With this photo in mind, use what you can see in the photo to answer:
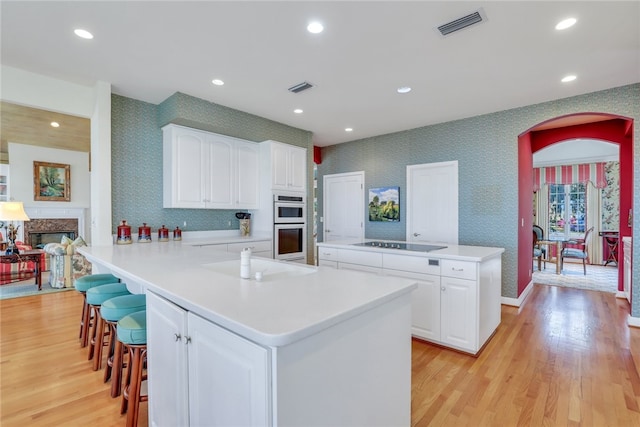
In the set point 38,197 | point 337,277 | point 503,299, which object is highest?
point 38,197

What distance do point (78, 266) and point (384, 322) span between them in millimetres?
5324

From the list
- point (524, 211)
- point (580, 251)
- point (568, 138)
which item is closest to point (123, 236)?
point (524, 211)

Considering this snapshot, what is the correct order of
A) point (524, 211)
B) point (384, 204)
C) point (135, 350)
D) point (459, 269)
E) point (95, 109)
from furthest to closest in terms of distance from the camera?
point (384, 204)
point (524, 211)
point (95, 109)
point (459, 269)
point (135, 350)

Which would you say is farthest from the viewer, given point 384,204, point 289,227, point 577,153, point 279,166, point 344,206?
point 577,153

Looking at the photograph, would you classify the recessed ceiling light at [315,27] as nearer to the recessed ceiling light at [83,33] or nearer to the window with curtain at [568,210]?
the recessed ceiling light at [83,33]

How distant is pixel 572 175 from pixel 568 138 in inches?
124

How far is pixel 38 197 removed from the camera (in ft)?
22.4

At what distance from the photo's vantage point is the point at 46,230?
22.6ft

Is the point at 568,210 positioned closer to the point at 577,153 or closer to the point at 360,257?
the point at 577,153

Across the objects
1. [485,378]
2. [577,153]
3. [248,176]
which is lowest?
[485,378]

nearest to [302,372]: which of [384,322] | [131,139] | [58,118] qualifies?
[384,322]

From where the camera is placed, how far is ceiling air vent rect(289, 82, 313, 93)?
3.22 metres

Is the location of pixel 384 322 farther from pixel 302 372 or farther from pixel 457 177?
pixel 457 177

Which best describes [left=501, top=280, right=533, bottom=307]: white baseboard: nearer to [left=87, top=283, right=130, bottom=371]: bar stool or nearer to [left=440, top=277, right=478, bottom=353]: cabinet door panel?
[left=440, top=277, right=478, bottom=353]: cabinet door panel
